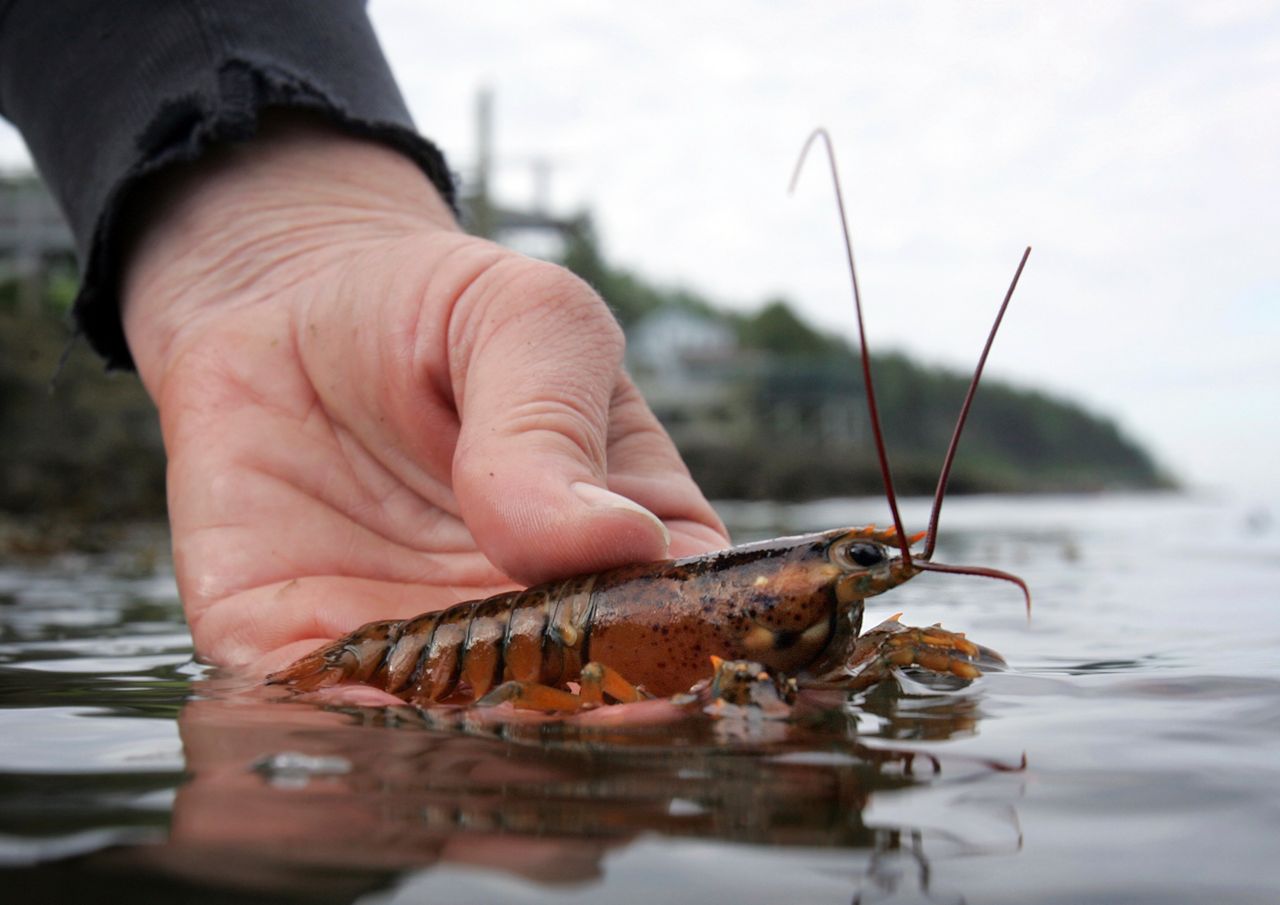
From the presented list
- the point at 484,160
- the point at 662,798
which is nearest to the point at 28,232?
the point at 484,160

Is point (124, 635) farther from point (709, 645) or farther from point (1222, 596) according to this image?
point (1222, 596)

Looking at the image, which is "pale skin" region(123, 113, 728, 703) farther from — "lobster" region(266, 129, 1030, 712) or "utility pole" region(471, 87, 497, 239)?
"utility pole" region(471, 87, 497, 239)

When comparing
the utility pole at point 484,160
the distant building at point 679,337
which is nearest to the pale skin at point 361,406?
the utility pole at point 484,160

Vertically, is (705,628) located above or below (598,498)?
below

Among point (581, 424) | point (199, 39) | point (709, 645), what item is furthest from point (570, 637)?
point (199, 39)

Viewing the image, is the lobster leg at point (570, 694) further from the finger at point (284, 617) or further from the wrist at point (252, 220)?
the wrist at point (252, 220)

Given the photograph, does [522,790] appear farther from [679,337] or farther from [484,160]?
[679,337]
